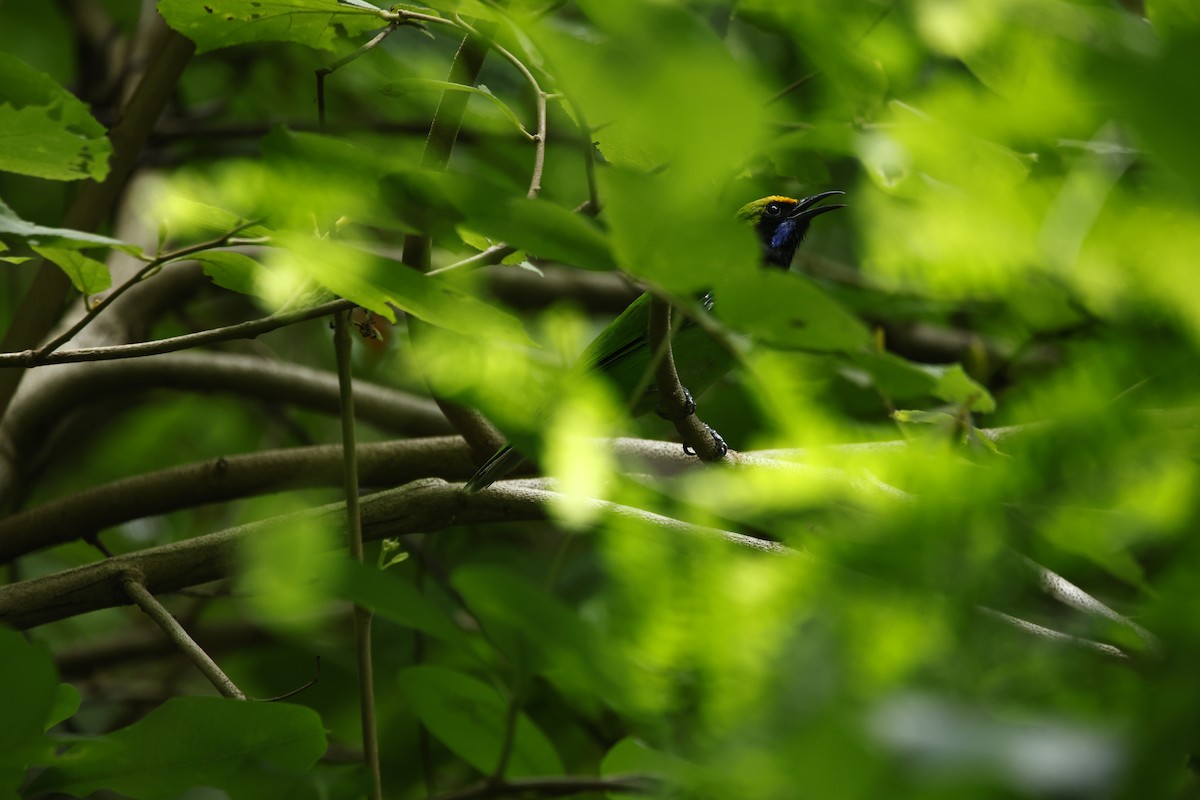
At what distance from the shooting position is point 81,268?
4.75 ft

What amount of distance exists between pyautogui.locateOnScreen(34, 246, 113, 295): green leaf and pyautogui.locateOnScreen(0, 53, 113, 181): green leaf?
0.41 ft

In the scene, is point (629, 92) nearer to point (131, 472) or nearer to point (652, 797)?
point (652, 797)

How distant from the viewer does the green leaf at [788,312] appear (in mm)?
685

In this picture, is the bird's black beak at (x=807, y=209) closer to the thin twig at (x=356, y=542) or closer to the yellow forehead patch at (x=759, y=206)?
the yellow forehead patch at (x=759, y=206)

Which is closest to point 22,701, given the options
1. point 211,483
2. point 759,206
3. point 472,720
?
point 472,720

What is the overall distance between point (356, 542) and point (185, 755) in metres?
0.62

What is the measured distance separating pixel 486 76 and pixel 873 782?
2.42 m

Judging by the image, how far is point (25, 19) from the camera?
403 centimetres

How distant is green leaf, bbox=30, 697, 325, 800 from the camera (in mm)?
989

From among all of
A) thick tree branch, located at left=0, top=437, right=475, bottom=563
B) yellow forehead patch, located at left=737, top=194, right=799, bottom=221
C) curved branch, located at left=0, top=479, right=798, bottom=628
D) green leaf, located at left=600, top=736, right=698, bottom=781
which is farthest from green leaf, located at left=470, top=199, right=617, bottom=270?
yellow forehead patch, located at left=737, top=194, right=799, bottom=221

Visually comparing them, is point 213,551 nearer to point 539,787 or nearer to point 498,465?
point 498,465

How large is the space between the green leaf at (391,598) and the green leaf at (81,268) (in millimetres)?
965

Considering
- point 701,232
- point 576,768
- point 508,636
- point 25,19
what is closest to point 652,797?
point 508,636

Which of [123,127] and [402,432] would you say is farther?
[402,432]
